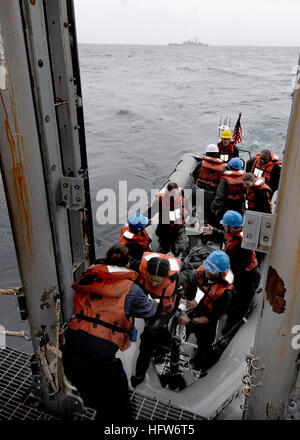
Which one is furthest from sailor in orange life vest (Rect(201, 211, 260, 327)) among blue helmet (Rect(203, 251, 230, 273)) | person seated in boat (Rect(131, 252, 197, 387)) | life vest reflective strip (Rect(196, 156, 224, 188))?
life vest reflective strip (Rect(196, 156, 224, 188))

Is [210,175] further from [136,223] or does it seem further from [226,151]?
[136,223]

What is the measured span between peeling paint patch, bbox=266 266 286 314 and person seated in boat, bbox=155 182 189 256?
2.78 metres

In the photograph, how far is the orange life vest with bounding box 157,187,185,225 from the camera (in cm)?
446

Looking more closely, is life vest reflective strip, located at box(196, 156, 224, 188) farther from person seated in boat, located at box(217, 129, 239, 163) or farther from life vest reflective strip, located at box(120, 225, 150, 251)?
life vest reflective strip, located at box(120, 225, 150, 251)

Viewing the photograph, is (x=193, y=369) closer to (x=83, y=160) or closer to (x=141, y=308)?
(x=141, y=308)

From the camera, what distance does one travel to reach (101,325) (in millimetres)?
1985

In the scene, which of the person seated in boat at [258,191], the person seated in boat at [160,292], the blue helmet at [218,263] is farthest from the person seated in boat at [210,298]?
the person seated in boat at [258,191]

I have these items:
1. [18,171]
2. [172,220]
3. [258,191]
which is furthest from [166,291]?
[258,191]

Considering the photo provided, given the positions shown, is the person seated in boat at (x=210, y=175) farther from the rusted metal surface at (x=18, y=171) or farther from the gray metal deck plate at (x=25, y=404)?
the rusted metal surface at (x=18, y=171)

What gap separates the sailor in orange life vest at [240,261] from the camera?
11.5 ft

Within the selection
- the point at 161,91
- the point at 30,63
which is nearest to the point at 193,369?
the point at 30,63

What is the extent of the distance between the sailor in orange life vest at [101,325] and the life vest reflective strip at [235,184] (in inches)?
118

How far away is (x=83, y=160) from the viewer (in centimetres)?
198

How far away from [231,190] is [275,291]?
3.23 meters
